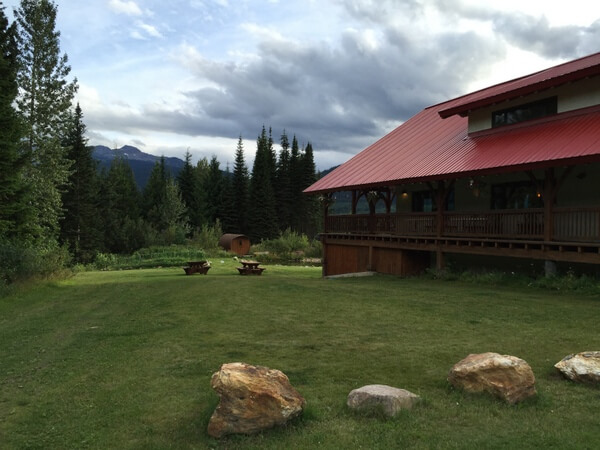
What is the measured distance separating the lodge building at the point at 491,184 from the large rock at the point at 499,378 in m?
9.12

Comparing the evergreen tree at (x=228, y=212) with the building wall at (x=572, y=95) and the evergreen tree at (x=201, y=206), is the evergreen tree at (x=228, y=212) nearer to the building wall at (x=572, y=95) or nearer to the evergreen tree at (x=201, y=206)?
the evergreen tree at (x=201, y=206)

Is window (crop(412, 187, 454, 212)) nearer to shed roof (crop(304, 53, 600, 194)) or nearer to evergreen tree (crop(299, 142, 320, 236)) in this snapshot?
shed roof (crop(304, 53, 600, 194))

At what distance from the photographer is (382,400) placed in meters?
4.76

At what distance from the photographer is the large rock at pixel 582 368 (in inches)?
212

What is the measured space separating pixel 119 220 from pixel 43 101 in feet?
118

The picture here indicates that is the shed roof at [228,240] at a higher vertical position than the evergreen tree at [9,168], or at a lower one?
lower

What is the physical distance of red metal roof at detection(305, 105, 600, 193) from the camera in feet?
43.9

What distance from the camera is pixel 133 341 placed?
825cm

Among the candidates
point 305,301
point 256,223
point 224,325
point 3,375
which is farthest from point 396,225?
point 256,223

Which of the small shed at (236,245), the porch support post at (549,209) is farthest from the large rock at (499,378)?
the small shed at (236,245)

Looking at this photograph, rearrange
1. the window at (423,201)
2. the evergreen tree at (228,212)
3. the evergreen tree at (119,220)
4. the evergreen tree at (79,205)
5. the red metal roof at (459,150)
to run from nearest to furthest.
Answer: the red metal roof at (459,150)
the window at (423,201)
the evergreen tree at (79,205)
the evergreen tree at (119,220)
the evergreen tree at (228,212)

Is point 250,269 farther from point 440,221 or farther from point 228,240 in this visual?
point 228,240

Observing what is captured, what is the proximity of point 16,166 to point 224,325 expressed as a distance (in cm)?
1560

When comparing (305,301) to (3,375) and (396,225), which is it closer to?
(3,375)
